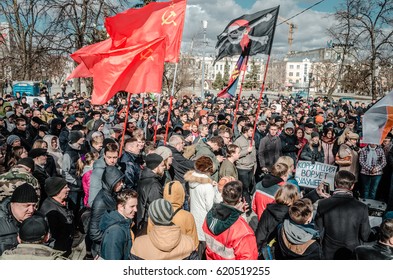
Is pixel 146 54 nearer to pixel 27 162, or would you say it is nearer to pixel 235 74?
pixel 27 162

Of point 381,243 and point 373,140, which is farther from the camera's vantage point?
point 373,140

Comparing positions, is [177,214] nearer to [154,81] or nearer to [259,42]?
[154,81]

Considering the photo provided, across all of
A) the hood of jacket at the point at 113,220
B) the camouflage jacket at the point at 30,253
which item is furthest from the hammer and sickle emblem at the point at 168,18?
the camouflage jacket at the point at 30,253

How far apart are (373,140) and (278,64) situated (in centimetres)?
11579

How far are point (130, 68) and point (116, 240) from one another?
3355 mm

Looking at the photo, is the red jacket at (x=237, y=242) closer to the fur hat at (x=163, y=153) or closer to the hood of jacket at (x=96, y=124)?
the fur hat at (x=163, y=153)

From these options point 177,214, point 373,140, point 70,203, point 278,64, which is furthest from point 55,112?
point 278,64

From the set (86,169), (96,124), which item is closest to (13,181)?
(86,169)

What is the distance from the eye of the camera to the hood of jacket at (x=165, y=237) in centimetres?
282

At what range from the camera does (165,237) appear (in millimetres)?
2820

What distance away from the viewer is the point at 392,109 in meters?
3.99

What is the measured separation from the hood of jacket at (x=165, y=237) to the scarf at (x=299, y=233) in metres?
1.05
